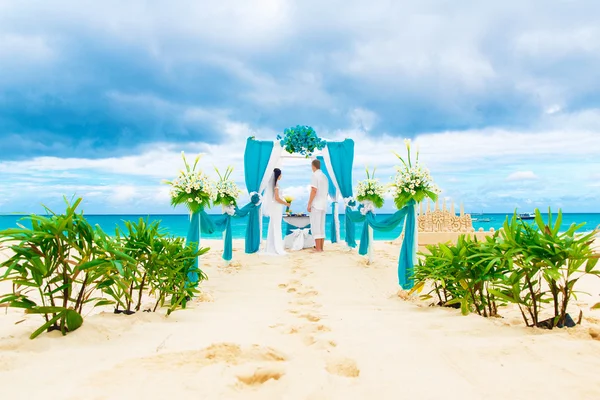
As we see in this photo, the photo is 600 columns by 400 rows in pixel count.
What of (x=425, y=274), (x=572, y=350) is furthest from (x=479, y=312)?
(x=572, y=350)

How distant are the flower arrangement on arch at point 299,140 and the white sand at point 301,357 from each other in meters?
5.36

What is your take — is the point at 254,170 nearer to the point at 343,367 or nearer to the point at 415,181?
the point at 415,181

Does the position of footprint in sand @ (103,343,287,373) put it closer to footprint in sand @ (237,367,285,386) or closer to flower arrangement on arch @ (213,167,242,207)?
→ footprint in sand @ (237,367,285,386)

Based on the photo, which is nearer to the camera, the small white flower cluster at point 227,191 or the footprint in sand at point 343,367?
the footprint in sand at point 343,367

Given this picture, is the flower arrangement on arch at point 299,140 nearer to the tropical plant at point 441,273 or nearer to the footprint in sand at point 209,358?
the tropical plant at point 441,273

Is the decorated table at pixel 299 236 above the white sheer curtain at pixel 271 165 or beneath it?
beneath

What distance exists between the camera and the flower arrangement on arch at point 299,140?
8.39 metres

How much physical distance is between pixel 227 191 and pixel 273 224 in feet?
4.81

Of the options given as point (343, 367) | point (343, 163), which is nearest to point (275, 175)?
point (343, 163)

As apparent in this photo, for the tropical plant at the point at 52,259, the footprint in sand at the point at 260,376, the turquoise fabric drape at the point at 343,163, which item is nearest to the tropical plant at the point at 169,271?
the tropical plant at the point at 52,259

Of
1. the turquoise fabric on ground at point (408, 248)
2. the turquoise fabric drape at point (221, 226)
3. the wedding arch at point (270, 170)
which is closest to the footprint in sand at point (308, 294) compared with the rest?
the turquoise fabric on ground at point (408, 248)

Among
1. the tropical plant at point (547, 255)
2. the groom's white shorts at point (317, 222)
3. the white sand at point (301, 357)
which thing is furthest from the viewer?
the groom's white shorts at point (317, 222)

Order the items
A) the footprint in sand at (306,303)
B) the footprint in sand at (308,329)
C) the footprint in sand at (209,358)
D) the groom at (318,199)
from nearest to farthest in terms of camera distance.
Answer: the footprint in sand at (209,358)
the footprint in sand at (308,329)
the footprint in sand at (306,303)
the groom at (318,199)

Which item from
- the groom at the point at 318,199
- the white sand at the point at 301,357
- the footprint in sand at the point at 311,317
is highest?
the groom at the point at 318,199
